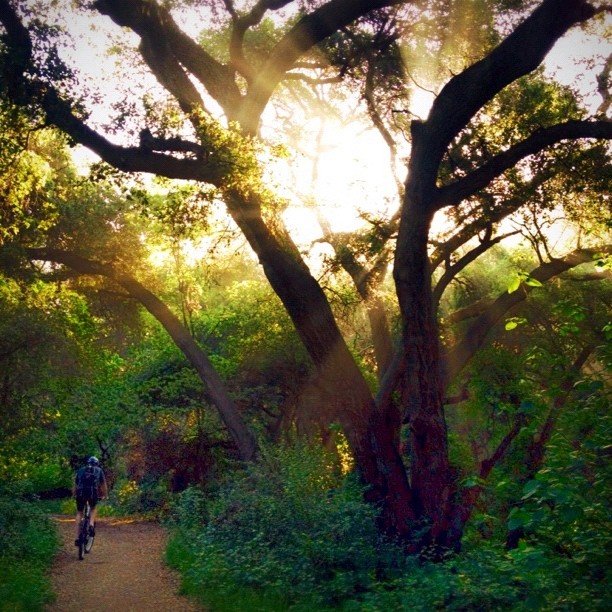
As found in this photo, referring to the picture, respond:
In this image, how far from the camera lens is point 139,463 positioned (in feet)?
84.1

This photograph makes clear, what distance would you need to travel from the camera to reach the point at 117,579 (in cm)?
1138

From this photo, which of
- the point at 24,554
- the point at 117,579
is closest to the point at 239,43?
the point at 117,579

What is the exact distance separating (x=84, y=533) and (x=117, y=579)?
2.61m

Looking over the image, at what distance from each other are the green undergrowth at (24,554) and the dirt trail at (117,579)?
239 mm

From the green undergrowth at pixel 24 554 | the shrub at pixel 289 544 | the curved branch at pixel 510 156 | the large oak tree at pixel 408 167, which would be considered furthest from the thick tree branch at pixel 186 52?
the green undergrowth at pixel 24 554

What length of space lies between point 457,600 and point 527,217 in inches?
365

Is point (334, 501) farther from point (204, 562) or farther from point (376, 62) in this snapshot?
point (376, 62)

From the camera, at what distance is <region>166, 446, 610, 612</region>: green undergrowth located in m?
5.70

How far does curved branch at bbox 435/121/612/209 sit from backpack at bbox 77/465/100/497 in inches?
317

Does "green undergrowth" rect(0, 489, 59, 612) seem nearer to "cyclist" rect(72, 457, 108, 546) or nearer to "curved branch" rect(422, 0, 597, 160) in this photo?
"cyclist" rect(72, 457, 108, 546)

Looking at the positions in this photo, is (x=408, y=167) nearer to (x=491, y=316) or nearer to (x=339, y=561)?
(x=491, y=316)

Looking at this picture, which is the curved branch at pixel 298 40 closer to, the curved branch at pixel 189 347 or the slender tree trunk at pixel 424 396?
the slender tree trunk at pixel 424 396

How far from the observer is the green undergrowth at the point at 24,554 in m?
8.53

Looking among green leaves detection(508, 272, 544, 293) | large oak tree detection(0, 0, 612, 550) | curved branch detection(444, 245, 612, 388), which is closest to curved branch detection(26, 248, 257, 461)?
curved branch detection(444, 245, 612, 388)
